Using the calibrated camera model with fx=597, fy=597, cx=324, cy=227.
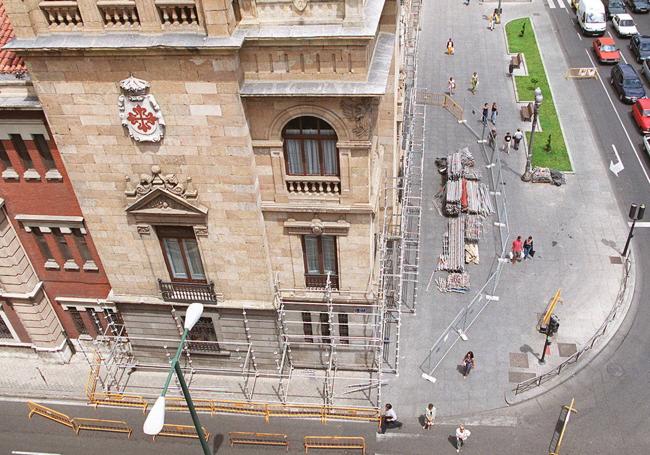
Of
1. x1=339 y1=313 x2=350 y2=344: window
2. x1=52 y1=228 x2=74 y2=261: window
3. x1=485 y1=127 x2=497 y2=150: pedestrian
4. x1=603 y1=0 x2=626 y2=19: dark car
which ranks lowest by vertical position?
x1=339 y1=313 x2=350 y2=344: window

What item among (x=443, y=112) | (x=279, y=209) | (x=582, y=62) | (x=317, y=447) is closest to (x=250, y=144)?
(x=279, y=209)

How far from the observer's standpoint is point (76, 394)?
120ft

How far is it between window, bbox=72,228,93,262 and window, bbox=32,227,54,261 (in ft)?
6.59

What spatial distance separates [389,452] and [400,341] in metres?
7.98

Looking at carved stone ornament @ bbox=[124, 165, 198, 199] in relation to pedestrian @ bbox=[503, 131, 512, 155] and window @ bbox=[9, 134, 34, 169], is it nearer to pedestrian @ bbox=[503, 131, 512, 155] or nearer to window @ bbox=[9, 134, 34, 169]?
window @ bbox=[9, 134, 34, 169]

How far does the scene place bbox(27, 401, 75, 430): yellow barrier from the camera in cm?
3522

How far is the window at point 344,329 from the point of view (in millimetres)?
34094

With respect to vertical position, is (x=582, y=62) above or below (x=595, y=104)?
above

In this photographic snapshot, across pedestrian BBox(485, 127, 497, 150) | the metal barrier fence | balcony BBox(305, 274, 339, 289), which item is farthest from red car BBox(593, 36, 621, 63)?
balcony BBox(305, 274, 339, 289)

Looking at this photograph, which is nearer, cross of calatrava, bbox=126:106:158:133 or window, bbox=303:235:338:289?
cross of calatrava, bbox=126:106:158:133

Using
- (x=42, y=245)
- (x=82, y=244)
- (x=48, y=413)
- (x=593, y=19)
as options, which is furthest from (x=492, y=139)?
(x=48, y=413)

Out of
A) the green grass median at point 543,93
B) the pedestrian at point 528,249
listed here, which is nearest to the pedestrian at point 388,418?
the pedestrian at point 528,249

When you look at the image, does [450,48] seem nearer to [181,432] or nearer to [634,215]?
[634,215]

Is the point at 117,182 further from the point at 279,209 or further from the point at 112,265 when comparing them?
the point at 279,209
